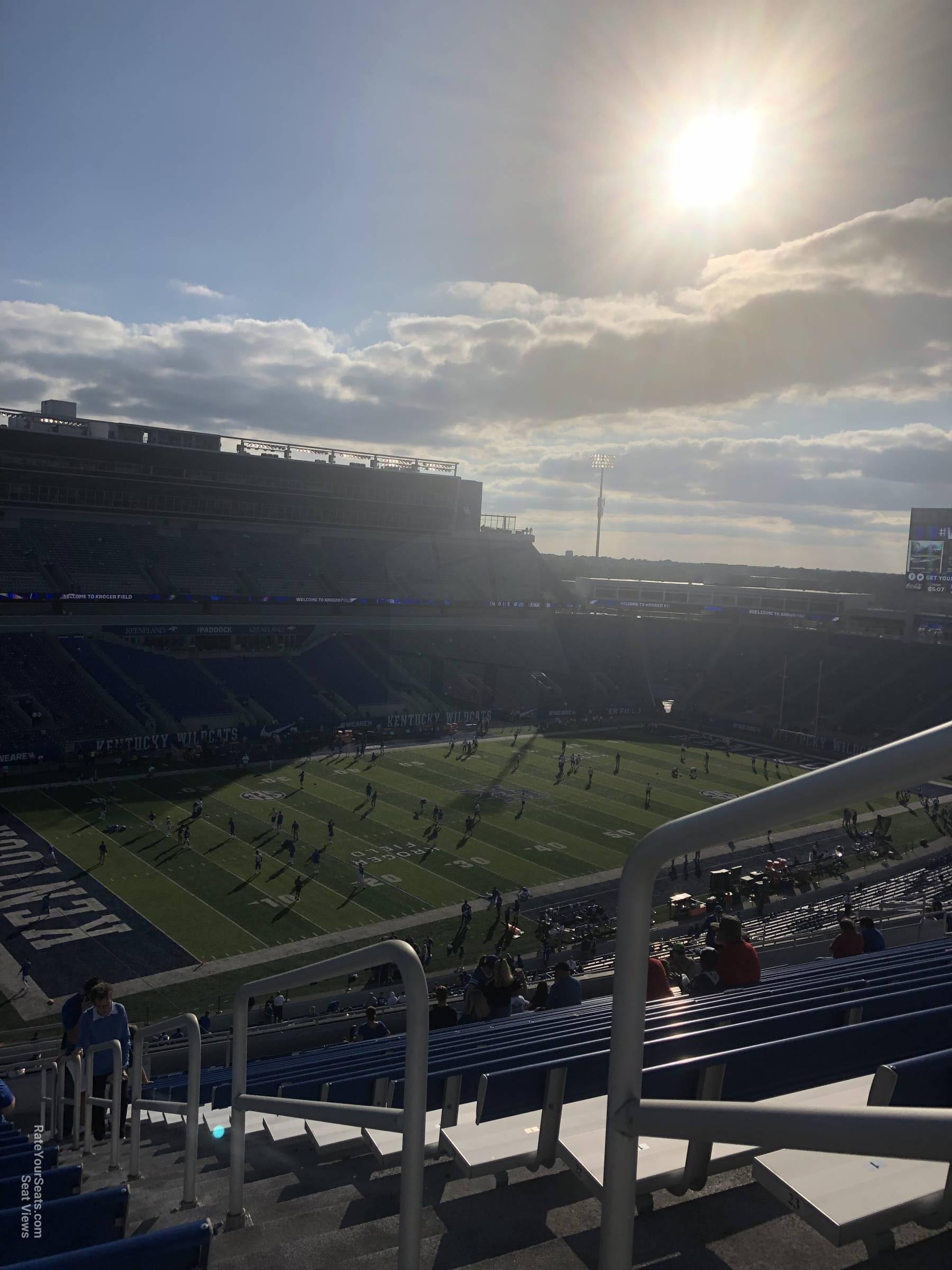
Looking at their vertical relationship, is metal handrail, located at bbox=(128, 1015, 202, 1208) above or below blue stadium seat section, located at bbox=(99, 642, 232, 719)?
above

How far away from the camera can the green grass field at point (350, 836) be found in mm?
24203

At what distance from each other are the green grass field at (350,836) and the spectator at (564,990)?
13384 mm

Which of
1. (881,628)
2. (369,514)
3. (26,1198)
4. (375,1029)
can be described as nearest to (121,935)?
(375,1029)

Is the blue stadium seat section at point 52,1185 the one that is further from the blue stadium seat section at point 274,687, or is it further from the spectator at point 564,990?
the blue stadium seat section at point 274,687

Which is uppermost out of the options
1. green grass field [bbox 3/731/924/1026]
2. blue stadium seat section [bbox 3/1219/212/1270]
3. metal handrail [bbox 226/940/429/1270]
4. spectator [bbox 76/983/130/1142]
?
metal handrail [bbox 226/940/429/1270]

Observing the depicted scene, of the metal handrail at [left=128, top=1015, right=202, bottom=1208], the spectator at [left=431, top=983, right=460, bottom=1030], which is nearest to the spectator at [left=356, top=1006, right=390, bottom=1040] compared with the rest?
the spectator at [left=431, top=983, right=460, bottom=1030]

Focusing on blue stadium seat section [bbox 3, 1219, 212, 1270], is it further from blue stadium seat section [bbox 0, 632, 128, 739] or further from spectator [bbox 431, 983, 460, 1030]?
blue stadium seat section [bbox 0, 632, 128, 739]

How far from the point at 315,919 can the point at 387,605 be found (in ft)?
115

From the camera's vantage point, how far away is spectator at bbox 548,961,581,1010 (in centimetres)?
858

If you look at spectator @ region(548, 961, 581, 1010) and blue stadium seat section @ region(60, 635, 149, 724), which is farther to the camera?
blue stadium seat section @ region(60, 635, 149, 724)

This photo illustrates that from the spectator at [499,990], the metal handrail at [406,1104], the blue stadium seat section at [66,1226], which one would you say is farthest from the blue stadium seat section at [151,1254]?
the spectator at [499,990]

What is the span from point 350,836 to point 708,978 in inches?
938

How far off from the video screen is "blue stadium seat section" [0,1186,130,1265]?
5603 centimetres

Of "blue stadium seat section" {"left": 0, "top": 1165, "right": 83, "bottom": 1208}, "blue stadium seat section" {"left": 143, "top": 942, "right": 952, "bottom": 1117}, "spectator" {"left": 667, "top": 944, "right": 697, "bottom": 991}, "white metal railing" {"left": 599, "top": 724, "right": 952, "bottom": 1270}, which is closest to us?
"white metal railing" {"left": 599, "top": 724, "right": 952, "bottom": 1270}
